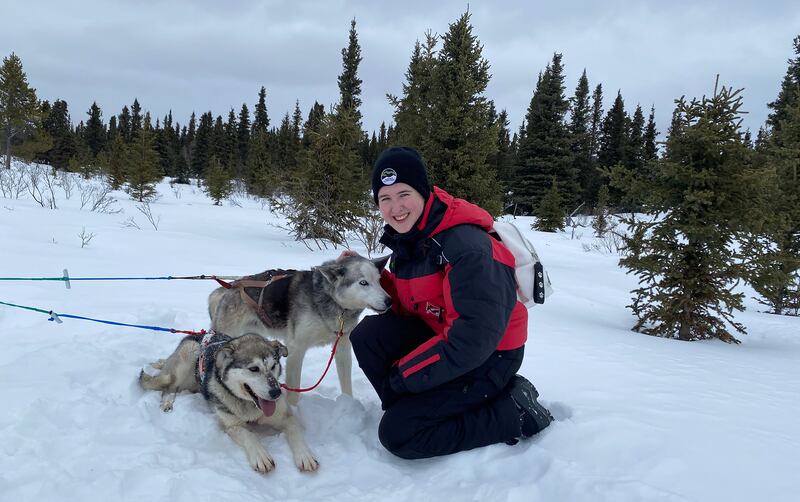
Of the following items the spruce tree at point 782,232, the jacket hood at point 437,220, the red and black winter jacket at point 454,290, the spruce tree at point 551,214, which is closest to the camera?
the red and black winter jacket at point 454,290

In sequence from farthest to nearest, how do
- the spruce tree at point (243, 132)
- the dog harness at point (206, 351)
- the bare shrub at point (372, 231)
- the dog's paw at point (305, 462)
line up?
the spruce tree at point (243, 132)
the bare shrub at point (372, 231)
the dog harness at point (206, 351)
the dog's paw at point (305, 462)

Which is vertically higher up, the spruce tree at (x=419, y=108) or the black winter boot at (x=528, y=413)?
the spruce tree at (x=419, y=108)

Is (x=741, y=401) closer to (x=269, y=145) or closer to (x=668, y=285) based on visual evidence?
(x=668, y=285)

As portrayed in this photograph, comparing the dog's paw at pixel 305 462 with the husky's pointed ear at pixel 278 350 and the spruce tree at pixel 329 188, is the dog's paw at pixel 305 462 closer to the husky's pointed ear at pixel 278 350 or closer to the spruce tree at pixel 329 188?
the husky's pointed ear at pixel 278 350

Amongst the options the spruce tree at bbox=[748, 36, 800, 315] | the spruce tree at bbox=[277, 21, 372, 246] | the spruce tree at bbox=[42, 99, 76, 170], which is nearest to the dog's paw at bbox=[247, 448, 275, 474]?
the spruce tree at bbox=[748, 36, 800, 315]

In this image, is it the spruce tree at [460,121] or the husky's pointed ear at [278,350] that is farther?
the spruce tree at [460,121]

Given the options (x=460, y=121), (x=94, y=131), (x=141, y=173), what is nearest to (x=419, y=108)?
(x=460, y=121)

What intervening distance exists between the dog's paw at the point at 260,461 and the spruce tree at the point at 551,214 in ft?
59.6

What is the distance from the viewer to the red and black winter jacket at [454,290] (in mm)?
2266

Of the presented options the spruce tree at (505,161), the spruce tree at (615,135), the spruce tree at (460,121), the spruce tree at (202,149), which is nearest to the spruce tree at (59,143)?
the spruce tree at (202,149)

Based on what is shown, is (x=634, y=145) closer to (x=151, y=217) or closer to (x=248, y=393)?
(x=151, y=217)

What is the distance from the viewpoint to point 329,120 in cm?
1122

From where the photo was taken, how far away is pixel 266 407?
8.52 feet

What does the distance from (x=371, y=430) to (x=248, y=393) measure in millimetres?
814
